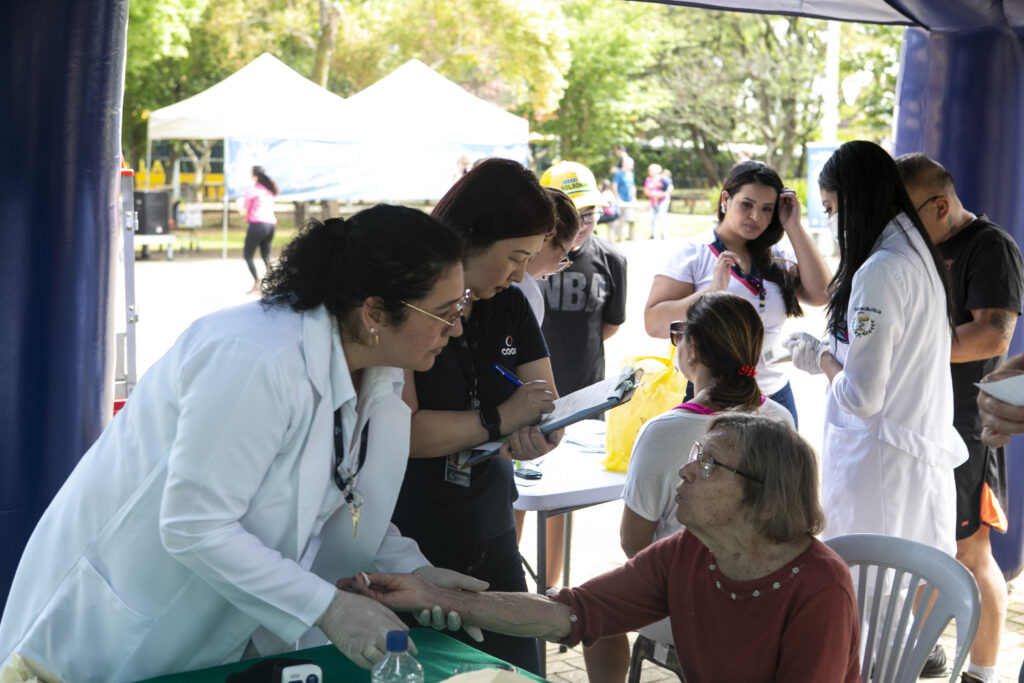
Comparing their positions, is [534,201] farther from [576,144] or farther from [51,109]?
[576,144]

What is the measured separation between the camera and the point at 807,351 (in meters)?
3.60

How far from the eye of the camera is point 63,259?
10.2 feet

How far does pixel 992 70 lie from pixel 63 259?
371 centimetres

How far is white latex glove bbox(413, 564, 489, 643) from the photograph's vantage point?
6.69ft

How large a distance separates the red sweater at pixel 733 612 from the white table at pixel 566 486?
3.16ft

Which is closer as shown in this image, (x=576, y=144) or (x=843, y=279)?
(x=843, y=279)

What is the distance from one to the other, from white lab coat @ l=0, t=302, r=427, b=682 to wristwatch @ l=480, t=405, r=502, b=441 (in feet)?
1.65

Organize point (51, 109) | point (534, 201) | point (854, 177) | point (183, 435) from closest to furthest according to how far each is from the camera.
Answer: point (183, 435)
point (534, 201)
point (51, 109)
point (854, 177)

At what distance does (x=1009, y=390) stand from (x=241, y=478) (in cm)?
173

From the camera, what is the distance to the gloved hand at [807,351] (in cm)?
359

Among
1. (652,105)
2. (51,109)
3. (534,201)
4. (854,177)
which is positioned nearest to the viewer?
(534,201)

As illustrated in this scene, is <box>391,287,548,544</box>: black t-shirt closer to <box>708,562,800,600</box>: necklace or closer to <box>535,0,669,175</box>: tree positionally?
<box>708,562,800,600</box>: necklace

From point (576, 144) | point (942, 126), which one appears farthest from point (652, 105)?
point (942, 126)

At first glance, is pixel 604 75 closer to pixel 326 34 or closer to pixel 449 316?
pixel 326 34
